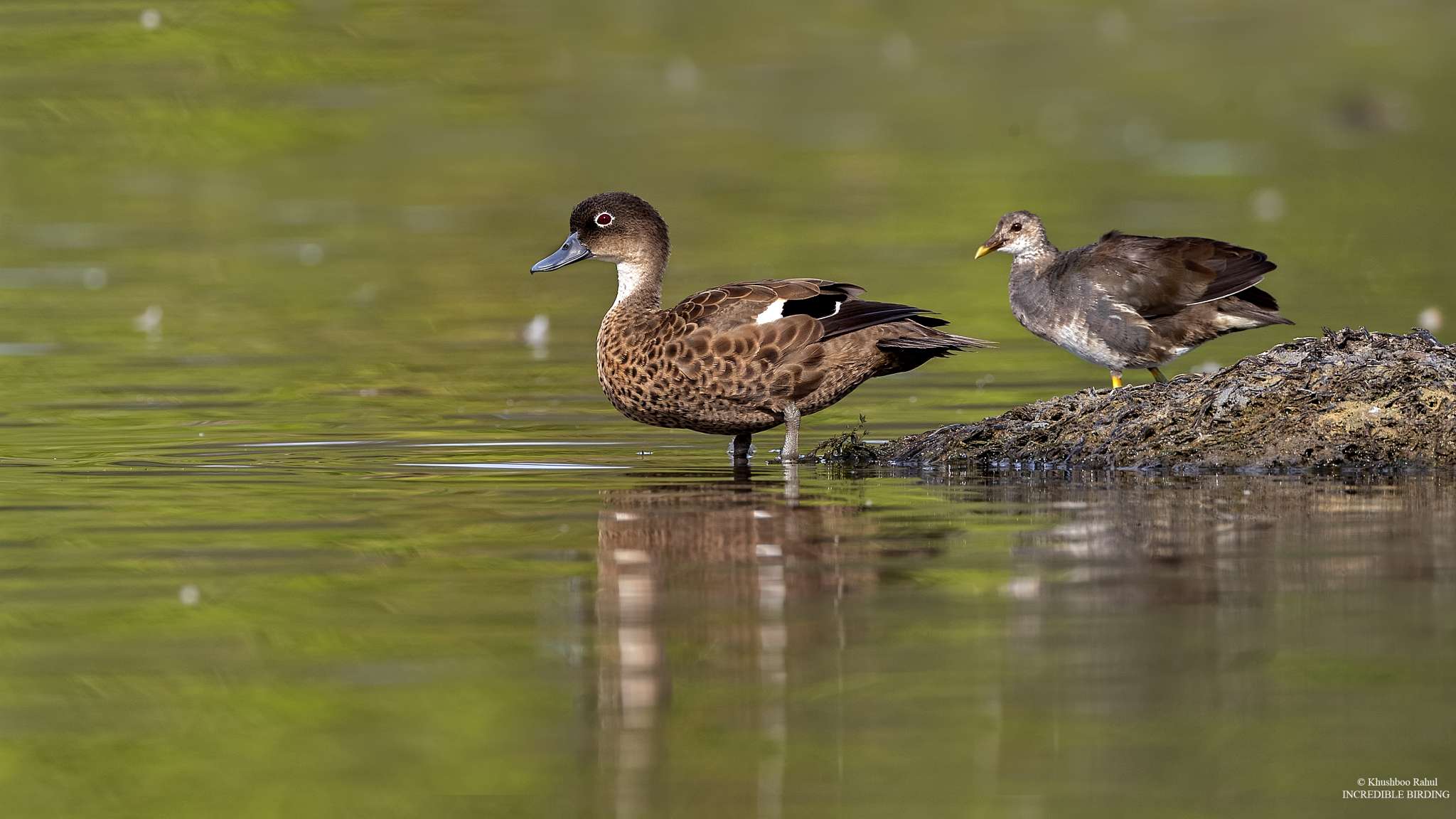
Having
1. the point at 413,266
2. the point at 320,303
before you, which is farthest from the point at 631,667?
the point at 413,266

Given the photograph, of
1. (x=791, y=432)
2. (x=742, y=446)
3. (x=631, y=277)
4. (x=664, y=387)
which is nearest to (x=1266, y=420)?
(x=791, y=432)

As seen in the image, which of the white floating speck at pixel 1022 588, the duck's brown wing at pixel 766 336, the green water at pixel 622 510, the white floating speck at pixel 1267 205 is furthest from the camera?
the white floating speck at pixel 1267 205

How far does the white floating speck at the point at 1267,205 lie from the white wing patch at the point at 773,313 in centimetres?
1181

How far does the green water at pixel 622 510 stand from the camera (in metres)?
5.52

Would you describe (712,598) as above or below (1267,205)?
below

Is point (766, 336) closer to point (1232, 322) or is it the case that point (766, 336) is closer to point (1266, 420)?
point (1266, 420)

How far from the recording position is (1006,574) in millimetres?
7434

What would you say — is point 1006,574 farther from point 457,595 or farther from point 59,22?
point 59,22

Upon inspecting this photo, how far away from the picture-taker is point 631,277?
11836 mm

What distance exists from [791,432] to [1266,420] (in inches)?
92.6

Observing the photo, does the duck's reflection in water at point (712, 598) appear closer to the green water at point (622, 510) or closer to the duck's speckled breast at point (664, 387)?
the green water at point (622, 510)

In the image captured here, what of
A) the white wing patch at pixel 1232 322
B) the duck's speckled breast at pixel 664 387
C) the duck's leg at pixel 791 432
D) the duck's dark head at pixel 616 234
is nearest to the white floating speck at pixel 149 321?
the duck's dark head at pixel 616 234

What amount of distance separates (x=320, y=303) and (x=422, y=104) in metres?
10.7

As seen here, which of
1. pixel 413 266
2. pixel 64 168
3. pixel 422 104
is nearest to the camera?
pixel 413 266
